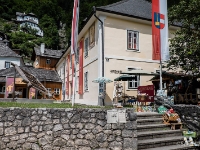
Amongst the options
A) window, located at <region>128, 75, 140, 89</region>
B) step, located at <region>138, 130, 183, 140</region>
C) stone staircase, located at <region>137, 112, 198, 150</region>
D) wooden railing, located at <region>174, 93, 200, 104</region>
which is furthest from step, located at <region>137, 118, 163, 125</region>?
window, located at <region>128, 75, 140, 89</region>

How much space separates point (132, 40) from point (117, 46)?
1.39 m

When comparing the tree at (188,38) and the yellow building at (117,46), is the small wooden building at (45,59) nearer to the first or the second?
the yellow building at (117,46)

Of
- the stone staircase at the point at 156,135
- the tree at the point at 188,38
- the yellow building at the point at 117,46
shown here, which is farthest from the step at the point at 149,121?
the yellow building at the point at 117,46

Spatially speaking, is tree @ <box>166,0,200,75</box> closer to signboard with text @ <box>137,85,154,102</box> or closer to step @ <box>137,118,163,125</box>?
signboard with text @ <box>137,85,154,102</box>

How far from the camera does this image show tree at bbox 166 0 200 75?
10438 mm

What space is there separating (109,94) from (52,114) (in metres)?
7.26

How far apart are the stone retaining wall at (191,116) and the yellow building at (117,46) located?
5.47 meters

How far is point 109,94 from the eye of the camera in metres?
12.6

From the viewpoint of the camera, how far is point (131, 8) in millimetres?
14672

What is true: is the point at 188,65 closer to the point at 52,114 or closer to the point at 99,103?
the point at 99,103

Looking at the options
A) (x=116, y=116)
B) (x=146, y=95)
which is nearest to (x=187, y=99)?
(x=146, y=95)

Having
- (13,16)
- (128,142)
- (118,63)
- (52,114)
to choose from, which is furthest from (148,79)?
(13,16)

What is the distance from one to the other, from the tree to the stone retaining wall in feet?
11.9

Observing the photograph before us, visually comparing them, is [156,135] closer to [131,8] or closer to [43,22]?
[131,8]
